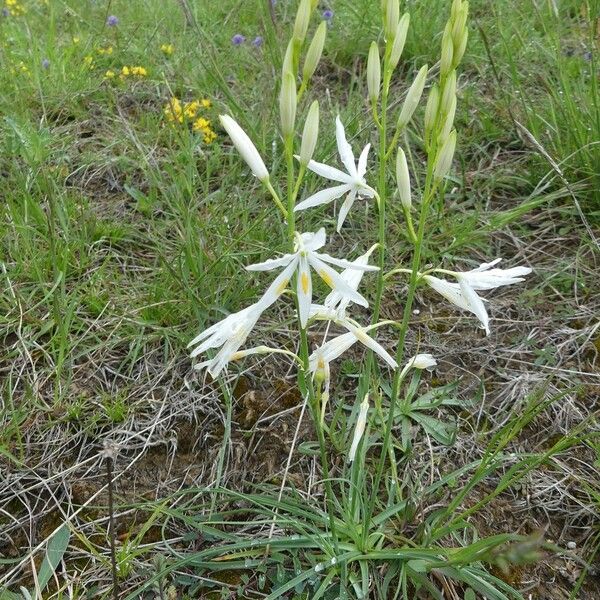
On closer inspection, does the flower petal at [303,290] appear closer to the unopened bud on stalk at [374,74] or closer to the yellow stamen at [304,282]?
the yellow stamen at [304,282]

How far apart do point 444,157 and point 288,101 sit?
34cm

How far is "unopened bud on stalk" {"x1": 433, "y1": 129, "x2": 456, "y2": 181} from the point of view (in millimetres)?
1309

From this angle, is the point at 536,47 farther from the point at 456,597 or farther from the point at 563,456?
the point at 456,597

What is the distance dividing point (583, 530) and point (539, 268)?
1.06 metres

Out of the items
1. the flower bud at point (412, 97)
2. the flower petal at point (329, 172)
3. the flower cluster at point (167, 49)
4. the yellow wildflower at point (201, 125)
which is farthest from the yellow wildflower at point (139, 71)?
the flower bud at point (412, 97)

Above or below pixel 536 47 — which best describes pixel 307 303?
above

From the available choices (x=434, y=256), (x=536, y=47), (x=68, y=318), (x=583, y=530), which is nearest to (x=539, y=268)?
(x=434, y=256)

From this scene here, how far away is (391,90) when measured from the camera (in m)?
3.44

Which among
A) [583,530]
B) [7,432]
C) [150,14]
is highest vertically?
[150,14]

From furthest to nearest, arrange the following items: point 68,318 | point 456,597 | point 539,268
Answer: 1. point 539,268
2. point 68,318
3. point 456,597

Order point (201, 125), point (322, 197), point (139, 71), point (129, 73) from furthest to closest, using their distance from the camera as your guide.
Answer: point (129, 73)
point (139, 71)
point (201, 125)
point (322, 197)

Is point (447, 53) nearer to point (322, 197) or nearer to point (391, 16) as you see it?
point (391, 16)

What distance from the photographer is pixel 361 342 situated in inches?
67.0

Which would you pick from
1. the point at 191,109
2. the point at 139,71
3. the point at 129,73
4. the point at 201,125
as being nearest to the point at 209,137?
the point at 201,125
